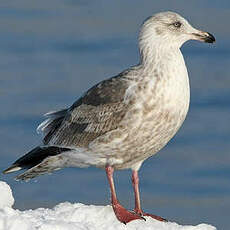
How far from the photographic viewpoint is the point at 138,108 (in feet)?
42.8

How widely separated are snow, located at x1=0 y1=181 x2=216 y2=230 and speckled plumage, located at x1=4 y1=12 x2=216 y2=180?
1064mm

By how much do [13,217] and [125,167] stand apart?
3594mm

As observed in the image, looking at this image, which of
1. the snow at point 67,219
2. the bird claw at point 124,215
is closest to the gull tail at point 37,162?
the bird claw at point 124,215

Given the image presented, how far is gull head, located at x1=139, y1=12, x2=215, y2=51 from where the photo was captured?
45.0ft

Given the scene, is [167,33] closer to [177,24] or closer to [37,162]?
[177,24]

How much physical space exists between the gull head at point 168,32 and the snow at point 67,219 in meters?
2.86

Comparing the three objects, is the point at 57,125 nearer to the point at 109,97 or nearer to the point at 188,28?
the point at 109,97

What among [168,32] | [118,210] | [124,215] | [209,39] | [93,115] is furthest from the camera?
[93,115]

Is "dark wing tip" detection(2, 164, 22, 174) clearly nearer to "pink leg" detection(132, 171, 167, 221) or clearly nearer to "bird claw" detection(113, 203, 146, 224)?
"pink leg" detection(132, 171, 167, 221)

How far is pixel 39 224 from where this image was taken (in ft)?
34.9

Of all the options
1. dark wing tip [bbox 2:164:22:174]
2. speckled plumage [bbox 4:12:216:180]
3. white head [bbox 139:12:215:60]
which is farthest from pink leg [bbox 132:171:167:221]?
dark wing tip [bbox 2:164:22:174]

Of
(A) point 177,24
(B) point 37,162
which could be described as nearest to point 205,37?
(A) point 177,24

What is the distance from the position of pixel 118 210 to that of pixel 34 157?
2590mm

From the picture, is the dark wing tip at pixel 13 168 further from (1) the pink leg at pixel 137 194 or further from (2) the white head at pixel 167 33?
(2) the white head at pixel 167 33
